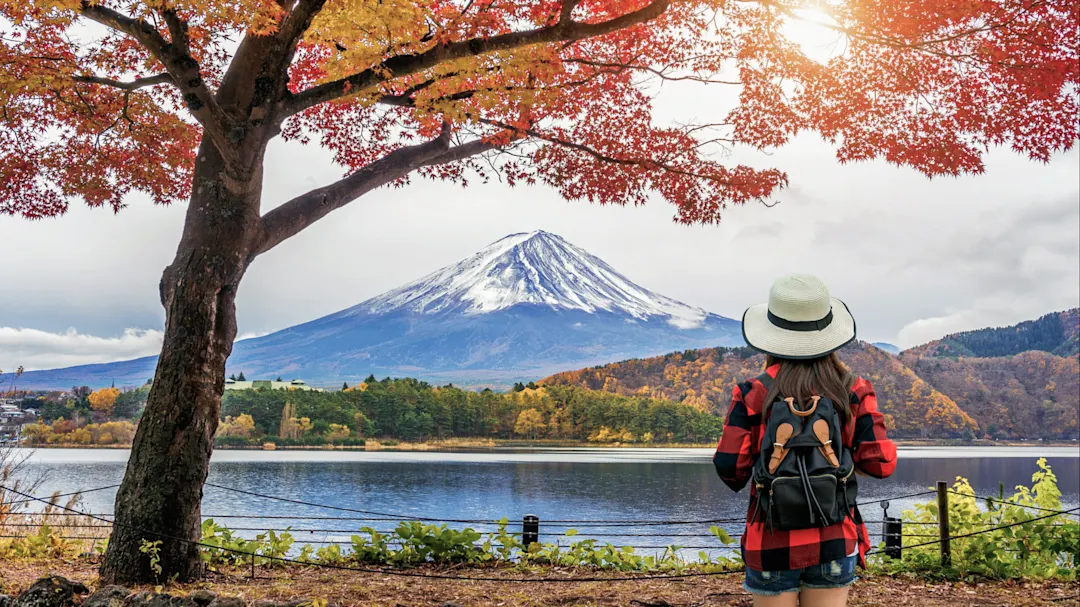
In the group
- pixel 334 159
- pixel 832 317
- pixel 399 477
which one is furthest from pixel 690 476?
pixel 832 317

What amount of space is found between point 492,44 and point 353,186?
6.92 feet

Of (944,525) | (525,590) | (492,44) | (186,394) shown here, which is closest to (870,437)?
(525,590)

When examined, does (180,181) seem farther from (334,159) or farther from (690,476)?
(690,476)

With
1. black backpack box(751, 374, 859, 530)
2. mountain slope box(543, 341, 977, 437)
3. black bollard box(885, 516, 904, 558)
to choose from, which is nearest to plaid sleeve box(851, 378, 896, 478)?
black backpack box(751, 374, 859, 530)

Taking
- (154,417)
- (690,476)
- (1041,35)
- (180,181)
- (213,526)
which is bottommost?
(690,476)

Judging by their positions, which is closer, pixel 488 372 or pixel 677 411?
pixel 677 411

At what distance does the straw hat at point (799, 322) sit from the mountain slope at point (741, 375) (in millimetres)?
39129

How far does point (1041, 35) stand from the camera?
6.25m

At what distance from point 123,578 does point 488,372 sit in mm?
125735

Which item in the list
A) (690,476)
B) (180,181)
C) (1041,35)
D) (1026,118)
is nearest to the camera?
(1041,35)

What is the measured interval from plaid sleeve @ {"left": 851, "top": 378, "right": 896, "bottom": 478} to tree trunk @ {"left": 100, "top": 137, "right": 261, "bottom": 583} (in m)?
4.52

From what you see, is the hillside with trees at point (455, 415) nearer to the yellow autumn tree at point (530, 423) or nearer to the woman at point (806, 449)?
the yellow autumn tree at point (530, 423)

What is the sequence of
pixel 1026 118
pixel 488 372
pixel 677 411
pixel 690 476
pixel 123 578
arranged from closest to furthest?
pixel 123 578, pixel 1026 118, pixel 690 476, pixel 677 411, pixel 488 372

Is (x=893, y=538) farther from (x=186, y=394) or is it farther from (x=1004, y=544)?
(x=186, y=394)
